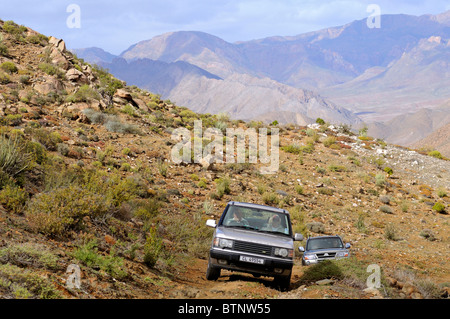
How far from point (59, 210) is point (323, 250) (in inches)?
Result: 315

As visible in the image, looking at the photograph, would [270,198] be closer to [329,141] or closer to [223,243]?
[223,243]

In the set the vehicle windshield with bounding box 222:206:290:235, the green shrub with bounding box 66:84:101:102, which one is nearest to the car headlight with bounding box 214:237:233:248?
the vehicle windshield with bounding box 222:206:290:235

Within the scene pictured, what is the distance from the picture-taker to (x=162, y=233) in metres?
13.4

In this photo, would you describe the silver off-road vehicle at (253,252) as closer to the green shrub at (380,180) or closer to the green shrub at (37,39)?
the green shrub at (380,180)

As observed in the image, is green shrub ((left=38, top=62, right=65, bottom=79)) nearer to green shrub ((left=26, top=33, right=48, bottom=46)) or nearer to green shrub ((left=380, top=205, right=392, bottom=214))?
green shrub ((left=26, top=33, right=48, bottom=46))

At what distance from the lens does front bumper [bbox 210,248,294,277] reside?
321 inches

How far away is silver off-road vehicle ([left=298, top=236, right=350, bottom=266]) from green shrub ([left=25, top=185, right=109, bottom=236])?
6646 mm

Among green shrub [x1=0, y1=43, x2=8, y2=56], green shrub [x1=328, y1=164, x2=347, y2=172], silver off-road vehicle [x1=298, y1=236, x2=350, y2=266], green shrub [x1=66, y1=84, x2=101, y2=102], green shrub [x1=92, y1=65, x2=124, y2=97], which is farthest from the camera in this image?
green shrub [x1=92, y1=65, x2=124, y2=97]

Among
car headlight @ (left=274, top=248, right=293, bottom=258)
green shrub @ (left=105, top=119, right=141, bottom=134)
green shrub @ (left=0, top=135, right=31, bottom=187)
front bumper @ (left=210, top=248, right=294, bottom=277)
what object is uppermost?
green shrub @ (left=105, top=119, right=141, bottom=134)

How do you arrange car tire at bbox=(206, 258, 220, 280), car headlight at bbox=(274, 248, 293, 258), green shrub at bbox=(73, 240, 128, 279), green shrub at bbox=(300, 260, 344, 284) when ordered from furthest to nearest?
green shrub at bbox=(300, 260, 344, 284), car tire at bbox=(206, 258, 220, 280), car headlight at bbox=(274, 248, 293, 258), green shrub at bbox=(73, 240, 128, 279)

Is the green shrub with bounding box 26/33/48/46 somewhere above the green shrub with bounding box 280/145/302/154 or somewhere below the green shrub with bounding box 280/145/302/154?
above

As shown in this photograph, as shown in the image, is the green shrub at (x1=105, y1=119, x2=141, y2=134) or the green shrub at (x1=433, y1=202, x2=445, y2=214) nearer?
the green shrub at (x1=105, y1=119, x2=141, y2=134)
